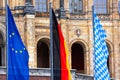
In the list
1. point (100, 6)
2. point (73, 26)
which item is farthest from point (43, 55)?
point (100, 6)

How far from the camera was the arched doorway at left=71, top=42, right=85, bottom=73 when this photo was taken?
54031 millimetres

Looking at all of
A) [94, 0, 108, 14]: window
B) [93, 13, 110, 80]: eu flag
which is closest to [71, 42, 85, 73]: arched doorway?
[94, 0, 108, 14]: window

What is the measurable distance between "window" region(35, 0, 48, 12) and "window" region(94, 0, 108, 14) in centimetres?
541

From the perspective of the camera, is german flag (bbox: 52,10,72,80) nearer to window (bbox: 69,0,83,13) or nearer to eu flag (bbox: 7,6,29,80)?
eu flag (bbox: 7,6,29,80)

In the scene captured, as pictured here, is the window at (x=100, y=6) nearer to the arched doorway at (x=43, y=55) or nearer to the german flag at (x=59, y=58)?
the arched doorway at (x=43, y=55)

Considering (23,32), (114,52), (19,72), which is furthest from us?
(114,52)

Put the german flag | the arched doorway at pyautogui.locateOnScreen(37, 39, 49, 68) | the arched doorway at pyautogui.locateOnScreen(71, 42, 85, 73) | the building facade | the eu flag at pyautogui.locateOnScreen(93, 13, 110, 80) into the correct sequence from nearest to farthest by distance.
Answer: the german flag
the eu flag at pyautogui.locateOnScreen(93, 13, 110, 80)
the building facade
the arched doorway at pyautogui.locateOnScreen(37, 39, 49, 68)
the arched doorway at pyautogui.locateOnScreen(71, 42, 85, 73)

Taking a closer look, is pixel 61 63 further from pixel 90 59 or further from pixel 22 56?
pixel 90 59

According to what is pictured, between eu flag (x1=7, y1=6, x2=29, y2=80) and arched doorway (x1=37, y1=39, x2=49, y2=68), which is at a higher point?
eu flag (x1=7, y1=6, x2=29, y2=80)

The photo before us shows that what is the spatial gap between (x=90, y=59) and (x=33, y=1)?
8147mm

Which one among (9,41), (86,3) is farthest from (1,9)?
(9,41)

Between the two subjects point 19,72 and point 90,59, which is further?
point 90,59

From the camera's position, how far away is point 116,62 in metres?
52.1

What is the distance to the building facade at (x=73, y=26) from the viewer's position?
4850cm
